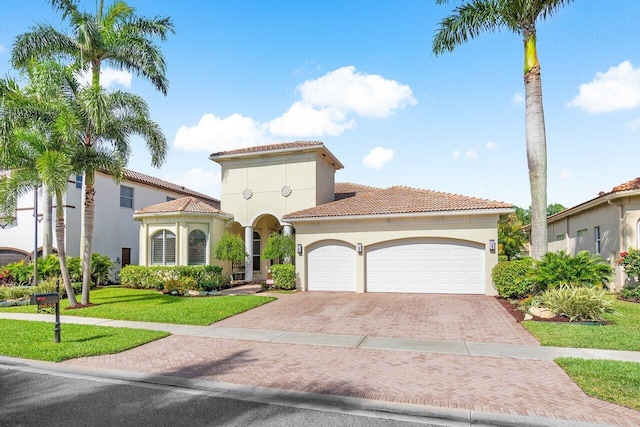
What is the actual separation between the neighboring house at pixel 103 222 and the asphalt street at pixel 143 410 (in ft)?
57.6

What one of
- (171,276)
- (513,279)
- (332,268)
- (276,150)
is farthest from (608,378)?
(171,276)

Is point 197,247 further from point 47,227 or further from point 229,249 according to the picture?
point 47,227

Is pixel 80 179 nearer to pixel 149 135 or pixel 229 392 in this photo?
pixel 149 135

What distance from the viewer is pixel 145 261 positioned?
2041cm

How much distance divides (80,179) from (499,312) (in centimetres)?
2327

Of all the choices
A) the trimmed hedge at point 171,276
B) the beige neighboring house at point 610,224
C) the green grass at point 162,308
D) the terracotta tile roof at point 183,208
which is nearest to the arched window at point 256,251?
the terracotta tile roof at point 183,208

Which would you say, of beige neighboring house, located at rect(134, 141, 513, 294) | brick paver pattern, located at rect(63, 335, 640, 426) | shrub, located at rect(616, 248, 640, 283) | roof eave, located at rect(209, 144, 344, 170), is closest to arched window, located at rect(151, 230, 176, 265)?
beige neighboring house, located at rect(134, 141, 513, 294)

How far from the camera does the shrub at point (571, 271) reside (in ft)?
36.5

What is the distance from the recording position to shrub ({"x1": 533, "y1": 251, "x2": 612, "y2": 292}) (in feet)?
36.5

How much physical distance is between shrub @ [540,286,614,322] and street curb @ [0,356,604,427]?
22.1ft

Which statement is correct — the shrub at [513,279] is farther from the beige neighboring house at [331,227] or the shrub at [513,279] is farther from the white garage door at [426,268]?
the white garage door at [426,268]

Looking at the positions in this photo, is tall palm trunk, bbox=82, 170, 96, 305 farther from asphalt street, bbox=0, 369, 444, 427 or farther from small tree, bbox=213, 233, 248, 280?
asphalt street, bbox=0, 369, 444, 427

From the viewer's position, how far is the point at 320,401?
5250 mm

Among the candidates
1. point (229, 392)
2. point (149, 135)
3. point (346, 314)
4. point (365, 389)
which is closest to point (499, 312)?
point (346, 314)
